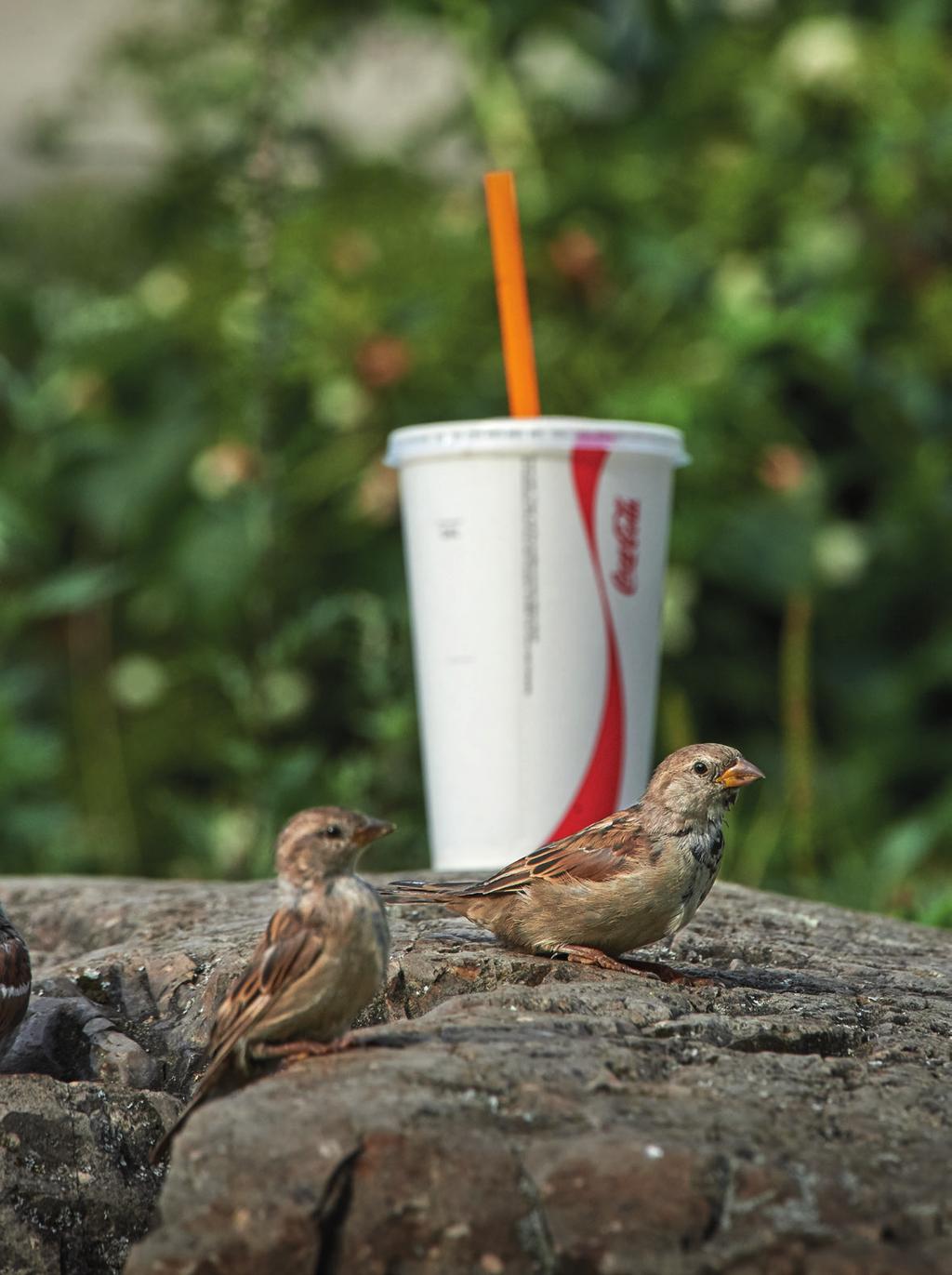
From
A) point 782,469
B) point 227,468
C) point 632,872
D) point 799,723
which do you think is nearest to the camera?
point 632,872

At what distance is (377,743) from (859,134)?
129 inches

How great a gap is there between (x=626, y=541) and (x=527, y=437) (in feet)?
1.20

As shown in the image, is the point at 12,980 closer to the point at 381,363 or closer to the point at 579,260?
the point at 381,363

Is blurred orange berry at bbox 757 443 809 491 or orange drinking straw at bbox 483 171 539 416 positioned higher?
orange drinking straw at bbox 483 171 539 416

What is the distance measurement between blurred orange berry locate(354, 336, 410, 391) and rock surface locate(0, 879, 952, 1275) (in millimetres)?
3210

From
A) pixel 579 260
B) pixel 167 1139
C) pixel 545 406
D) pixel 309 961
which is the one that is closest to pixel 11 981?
pixel 167 1139

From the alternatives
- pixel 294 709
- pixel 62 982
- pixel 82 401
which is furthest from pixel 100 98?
pixel 62 982

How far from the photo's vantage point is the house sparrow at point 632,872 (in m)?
2.60

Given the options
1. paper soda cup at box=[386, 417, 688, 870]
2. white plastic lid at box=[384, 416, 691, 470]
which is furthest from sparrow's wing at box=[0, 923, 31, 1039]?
white plastic lid at box=[384, 416, 691, 470]

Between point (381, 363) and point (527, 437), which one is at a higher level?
point (381, 363)

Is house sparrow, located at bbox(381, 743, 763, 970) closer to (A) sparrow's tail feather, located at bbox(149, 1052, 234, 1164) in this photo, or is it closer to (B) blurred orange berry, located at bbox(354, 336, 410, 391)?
(A) sparrow's tail feather, located at bbox(149, 1052, 234, 1164)

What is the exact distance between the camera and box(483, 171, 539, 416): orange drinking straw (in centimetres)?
392

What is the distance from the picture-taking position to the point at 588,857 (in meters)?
2.68

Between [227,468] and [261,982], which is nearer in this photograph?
[261,982]
